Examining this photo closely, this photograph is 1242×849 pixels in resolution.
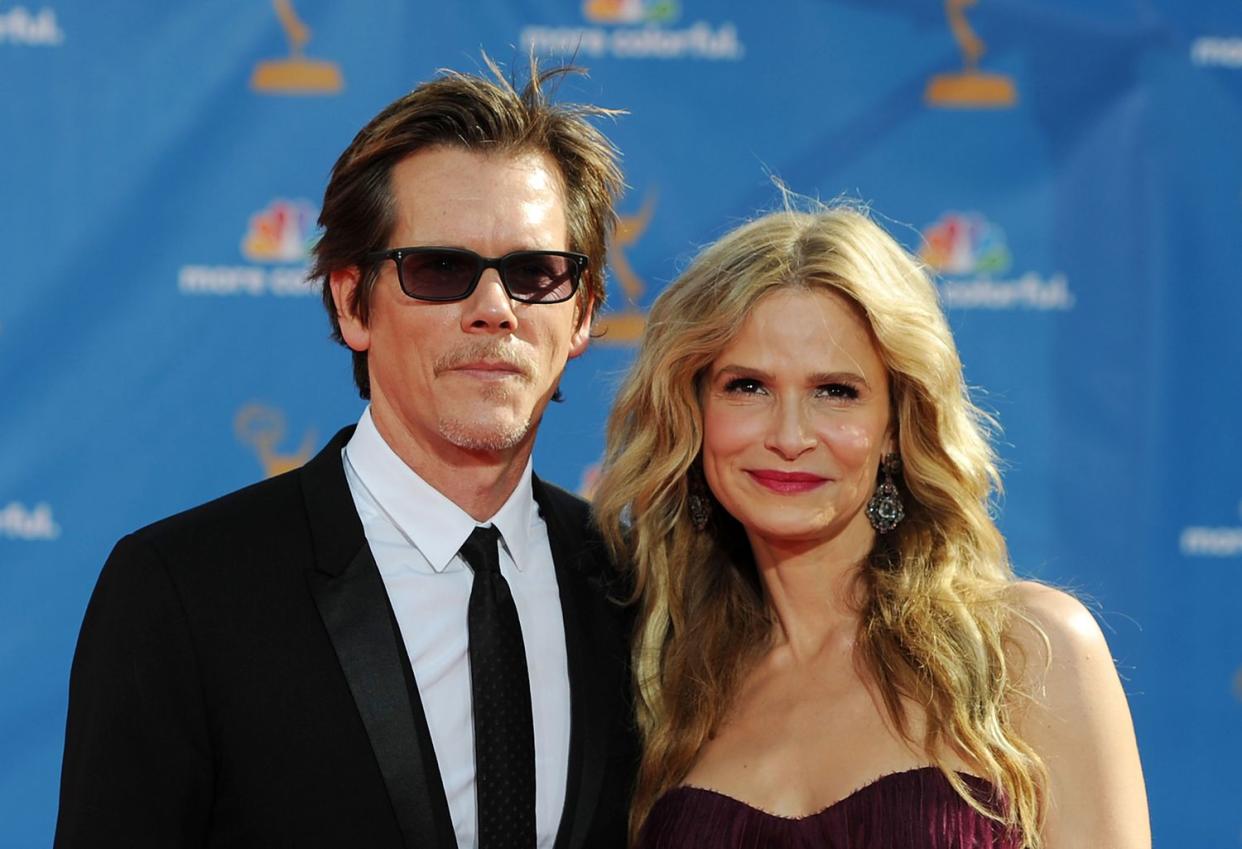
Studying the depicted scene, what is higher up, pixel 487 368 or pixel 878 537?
pixel 487 368

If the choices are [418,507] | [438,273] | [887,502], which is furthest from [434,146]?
[887,502]

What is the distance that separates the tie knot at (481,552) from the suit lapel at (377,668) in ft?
0.57

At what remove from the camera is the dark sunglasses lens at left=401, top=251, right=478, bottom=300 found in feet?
8.22

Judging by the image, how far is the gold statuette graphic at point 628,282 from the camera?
4199 millimetres

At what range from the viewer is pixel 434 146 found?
2.59m

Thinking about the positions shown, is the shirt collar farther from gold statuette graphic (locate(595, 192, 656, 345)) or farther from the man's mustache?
gold statuette graphic (locate(595, 192, 656, 345))

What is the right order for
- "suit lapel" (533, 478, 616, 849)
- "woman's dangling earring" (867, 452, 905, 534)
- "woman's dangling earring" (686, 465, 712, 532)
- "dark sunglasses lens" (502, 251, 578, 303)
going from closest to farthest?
"suit lapel" (533, 478, 616, 849), "dark sunglasses lens" (502, 251, 578, 303), "woman's dangling earring" (867, 452, 905, 534), "woman's dangling earring" (686, 465, 712, 532)

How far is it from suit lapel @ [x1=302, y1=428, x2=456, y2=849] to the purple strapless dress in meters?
0.51

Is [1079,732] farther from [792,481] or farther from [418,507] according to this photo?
[418,507]

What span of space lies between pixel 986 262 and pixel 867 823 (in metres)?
2.24

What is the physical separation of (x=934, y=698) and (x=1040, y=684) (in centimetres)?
19

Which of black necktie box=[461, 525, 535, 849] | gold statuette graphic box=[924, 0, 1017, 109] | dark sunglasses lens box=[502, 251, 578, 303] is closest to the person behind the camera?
black necktie box=[461, 525, 535, 849]

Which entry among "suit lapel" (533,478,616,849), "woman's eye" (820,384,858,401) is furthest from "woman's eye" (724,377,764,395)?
"suit lapel" (533,478,616,849)

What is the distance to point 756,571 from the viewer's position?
2.99m
